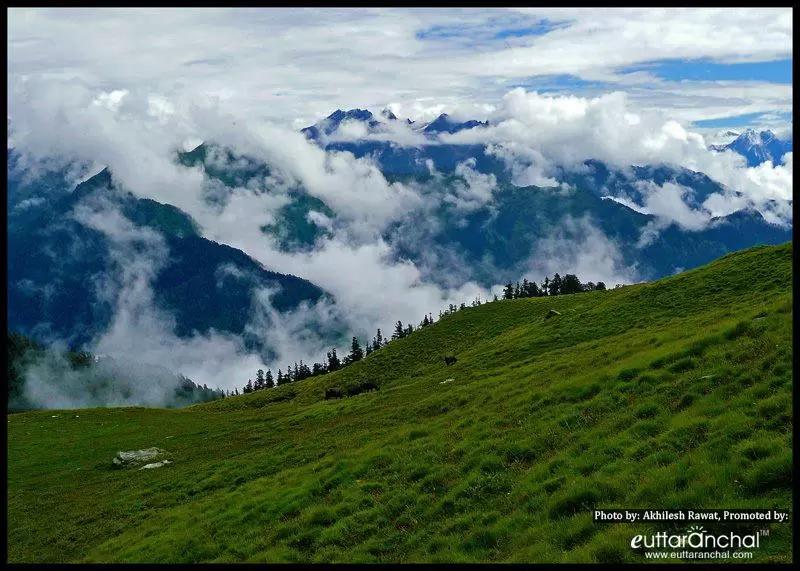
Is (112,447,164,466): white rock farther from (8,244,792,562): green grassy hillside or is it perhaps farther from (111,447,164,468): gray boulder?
(8,244,792,562): green grassy hillside

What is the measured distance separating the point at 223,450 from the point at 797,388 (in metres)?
42.2

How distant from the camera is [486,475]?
2025 centimetres

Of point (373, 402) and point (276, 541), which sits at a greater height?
point (276, 541)

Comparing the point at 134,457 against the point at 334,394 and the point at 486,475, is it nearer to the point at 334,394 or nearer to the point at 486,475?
the point at 334,394

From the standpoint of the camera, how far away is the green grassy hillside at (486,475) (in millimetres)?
15445

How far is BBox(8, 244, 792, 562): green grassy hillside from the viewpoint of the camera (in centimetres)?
1545

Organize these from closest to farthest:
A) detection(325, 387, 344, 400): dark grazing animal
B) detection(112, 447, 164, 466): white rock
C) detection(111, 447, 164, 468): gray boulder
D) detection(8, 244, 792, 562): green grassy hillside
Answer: detection(8, 244, 792, 562): green grassy hillside, detection(111, 447, 164, 468): gray boulder, detection(112, 447, 164, 466): white rock, detection(325, 387, 344, 400): dark grazing animal

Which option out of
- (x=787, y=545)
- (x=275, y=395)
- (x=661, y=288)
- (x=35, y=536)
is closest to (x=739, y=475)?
(x=787, y=545)

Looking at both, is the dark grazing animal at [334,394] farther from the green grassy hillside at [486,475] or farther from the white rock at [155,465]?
the white rock at [155,465]

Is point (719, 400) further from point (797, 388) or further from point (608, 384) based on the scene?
point (797, 388)

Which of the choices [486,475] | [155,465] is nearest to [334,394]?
[155,465]

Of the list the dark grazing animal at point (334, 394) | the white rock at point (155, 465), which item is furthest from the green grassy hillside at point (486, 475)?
the dark grazing animal at point (334, 394)

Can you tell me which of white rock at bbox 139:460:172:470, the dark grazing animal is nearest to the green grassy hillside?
white rock at bbox 139:460:172:470

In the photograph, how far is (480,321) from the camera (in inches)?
4633
